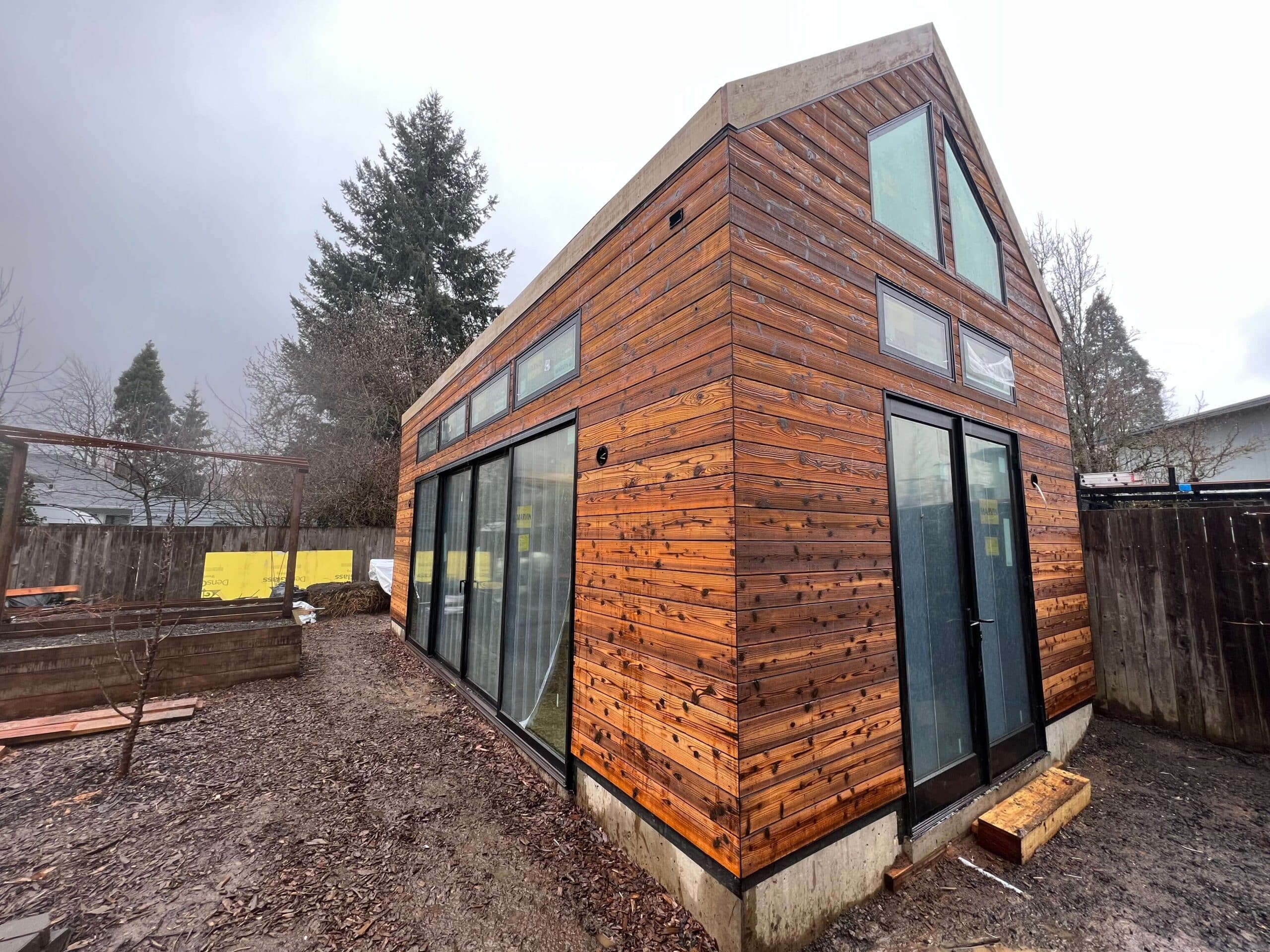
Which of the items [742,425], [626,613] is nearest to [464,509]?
[626,613]

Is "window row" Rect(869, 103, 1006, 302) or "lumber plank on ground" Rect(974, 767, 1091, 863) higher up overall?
"window row" Rect(869, 103, 1006, 302)

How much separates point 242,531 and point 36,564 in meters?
2.60

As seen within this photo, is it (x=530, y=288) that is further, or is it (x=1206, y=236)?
(x=1206, y=236)

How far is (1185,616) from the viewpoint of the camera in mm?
3770

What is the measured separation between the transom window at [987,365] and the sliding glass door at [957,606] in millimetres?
317

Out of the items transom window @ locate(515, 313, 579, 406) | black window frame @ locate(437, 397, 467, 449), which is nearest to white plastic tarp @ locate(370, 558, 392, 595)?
black window frame @ locate(437, 397, 467, 449)

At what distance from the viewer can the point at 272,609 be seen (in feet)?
18.1

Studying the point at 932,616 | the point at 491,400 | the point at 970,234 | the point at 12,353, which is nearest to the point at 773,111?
the point at 970,234

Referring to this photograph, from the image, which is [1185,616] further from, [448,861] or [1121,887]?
[448,861]

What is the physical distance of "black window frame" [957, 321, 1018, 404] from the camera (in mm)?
3158

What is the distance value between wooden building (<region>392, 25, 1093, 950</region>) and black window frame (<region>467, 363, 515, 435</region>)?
0.41 feet

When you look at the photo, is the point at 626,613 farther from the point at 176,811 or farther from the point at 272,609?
the point at 272,609

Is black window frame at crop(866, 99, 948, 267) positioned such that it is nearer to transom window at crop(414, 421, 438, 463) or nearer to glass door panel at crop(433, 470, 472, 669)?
glass door panel at crop(433, 470, 472, 669)

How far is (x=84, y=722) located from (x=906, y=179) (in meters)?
7.29
